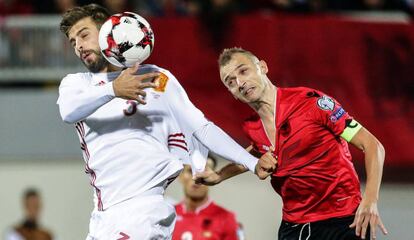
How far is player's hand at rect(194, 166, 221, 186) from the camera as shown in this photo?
6.28 meters

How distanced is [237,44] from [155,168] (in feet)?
18.6

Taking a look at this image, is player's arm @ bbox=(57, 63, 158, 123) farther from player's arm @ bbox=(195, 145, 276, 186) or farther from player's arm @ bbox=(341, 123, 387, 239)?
player's arm @ bbox=(341, 123, 387, 239)

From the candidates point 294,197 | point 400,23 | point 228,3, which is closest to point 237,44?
point 228,3

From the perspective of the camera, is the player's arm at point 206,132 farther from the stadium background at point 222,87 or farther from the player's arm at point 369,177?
the stadium background at point 222,87

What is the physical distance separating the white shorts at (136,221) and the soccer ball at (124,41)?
Result: 2.42 ft

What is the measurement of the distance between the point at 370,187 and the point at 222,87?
5.67 m

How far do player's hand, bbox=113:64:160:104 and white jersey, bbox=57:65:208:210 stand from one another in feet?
0.45

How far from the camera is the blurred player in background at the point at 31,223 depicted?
38.8 ft

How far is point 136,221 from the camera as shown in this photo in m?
5.65

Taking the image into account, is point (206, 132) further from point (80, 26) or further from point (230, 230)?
point (230, 230)

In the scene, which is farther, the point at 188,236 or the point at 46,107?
the point at 46,107

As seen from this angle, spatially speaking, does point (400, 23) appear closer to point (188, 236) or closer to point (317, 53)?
point (317, 53)

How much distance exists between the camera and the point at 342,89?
11289 millimetres

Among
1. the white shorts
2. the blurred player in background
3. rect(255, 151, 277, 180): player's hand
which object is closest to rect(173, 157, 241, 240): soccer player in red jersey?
rect(255, 151, 277, 180): player's hand
